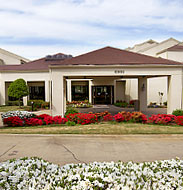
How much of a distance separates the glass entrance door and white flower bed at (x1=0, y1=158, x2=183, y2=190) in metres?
25.3

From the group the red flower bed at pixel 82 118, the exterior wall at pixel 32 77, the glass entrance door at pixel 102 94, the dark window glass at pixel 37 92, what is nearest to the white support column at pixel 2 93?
the exterior wall at pixel 32 77

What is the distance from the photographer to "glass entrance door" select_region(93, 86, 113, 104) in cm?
2917

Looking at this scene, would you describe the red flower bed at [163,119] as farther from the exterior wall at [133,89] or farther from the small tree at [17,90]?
the small tree at [17,90]

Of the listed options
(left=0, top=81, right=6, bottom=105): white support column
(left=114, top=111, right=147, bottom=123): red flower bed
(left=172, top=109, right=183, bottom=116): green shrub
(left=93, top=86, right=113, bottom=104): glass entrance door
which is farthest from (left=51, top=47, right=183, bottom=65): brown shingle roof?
(left=0, top=81, right=6, bottom=105): white support column

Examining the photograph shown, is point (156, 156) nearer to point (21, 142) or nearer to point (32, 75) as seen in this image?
point (21, 142)

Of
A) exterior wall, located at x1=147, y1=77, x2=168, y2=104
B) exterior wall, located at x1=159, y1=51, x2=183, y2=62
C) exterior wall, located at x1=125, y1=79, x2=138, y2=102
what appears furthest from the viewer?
exterior wall, located at x1=125, y1=79, x2=138, y2=102

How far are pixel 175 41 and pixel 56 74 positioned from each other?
23.6 m

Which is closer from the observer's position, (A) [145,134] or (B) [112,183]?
(B) [112,183]

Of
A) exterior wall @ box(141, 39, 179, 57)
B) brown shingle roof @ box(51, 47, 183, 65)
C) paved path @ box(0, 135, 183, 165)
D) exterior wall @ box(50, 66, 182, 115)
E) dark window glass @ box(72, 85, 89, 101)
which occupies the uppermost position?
exterior wall @ box(141, 39, 179, 57)

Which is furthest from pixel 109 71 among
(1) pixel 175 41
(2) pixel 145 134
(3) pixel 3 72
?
(1) pixel 175 41

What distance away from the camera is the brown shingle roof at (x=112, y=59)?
13391 millimetres

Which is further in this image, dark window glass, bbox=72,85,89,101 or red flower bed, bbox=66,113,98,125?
dark window glass, bbox=72,85,89,101

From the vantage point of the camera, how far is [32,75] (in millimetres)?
26609

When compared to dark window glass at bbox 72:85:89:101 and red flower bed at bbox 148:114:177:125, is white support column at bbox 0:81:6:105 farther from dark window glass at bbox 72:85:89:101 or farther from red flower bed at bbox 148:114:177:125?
red flower bed at bbox 148:114:177:125
